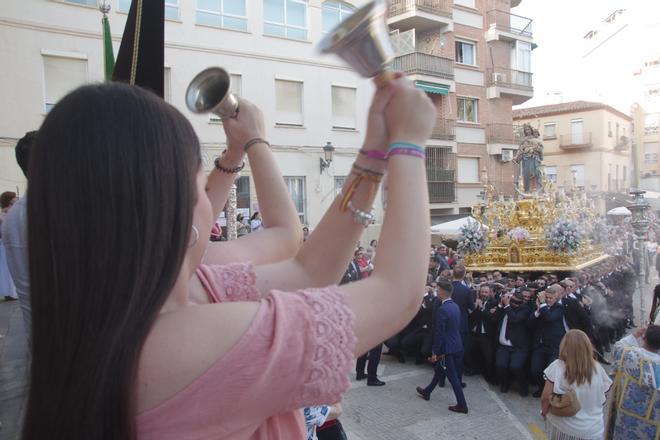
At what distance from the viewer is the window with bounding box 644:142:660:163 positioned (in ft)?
119

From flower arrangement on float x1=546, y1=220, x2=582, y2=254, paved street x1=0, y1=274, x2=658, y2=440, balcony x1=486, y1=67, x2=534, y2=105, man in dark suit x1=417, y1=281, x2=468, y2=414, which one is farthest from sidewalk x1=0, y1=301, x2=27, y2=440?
balcony x1=486, y1=67, x2=534, y2=105

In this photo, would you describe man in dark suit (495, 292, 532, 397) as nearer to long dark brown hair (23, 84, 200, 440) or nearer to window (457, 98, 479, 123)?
long dark brown hair (23, 84, 200, 440)

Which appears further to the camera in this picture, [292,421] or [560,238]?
[560,238]

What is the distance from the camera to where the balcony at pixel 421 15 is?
2233cm

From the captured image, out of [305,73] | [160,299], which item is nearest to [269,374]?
[160,299]

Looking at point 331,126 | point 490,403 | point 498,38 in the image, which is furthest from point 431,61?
point 490,403

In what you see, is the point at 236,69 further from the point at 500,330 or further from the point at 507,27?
the point at 507,27

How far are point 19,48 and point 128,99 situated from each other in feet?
49.8

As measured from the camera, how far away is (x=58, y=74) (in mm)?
13984

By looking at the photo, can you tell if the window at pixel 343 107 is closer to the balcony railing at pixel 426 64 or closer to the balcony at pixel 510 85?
the balcony railing at pixel 426 64

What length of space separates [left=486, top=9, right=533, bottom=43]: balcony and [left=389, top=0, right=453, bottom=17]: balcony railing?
319 cm

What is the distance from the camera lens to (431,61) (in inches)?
900

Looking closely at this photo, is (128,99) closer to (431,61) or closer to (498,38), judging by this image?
(431,61)

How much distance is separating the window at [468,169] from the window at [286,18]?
35.3 feet
